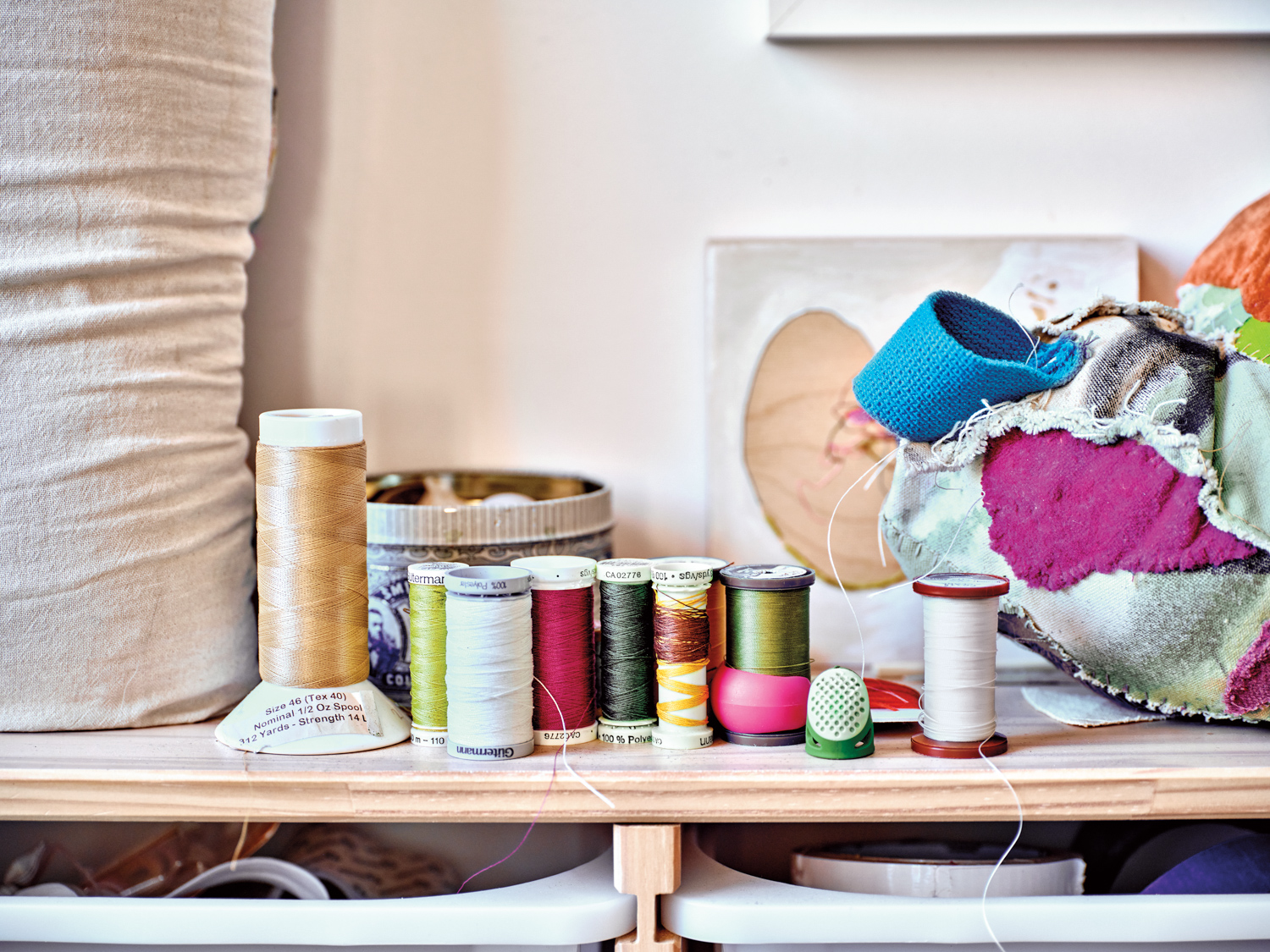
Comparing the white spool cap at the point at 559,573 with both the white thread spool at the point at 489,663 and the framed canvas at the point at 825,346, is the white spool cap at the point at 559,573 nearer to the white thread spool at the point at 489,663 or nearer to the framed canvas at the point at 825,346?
the white thread spool at the point at 489,663

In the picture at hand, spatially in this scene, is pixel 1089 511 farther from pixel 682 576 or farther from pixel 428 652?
pixel 428 652

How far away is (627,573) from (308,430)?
258 millimetres

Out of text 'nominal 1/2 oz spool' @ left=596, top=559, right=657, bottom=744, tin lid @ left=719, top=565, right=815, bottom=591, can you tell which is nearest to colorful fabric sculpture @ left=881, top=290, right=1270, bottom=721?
tin lid @ left=719, top=565, right=815, bottom=591

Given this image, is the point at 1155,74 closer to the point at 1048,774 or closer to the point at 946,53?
the point at 946,53

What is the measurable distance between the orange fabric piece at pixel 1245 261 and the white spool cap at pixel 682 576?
1.63ft

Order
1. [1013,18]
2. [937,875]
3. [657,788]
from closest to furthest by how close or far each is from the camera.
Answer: [657,788] < [937,875] < [1013,18]

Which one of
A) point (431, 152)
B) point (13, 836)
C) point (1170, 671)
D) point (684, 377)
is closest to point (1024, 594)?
point (1170, 671)

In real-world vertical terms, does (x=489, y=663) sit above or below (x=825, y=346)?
below

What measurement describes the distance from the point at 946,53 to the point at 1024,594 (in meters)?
0.56

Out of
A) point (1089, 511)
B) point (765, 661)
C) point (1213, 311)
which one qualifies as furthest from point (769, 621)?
point (1213, 311)

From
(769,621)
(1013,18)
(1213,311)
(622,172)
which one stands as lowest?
(769,621)

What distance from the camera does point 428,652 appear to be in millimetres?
709

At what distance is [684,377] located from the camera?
97cm

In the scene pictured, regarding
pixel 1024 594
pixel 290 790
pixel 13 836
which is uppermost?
pixel 1024 594
